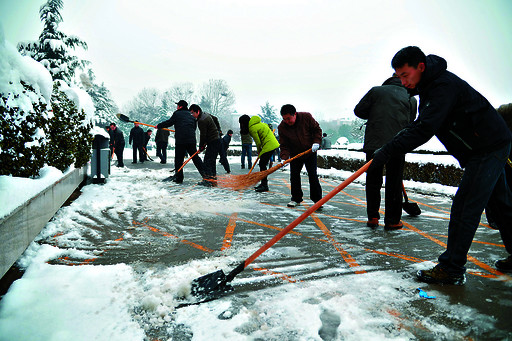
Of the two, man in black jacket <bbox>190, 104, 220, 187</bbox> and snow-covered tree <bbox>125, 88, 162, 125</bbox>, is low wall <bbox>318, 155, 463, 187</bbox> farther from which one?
snow-covered tree <bbox>125, 88, 162, 125</bbox>

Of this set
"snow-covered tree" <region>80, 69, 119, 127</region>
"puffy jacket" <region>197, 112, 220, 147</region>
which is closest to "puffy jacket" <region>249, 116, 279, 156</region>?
"puffy jacket" <region>197, 112, 220, 147</region>

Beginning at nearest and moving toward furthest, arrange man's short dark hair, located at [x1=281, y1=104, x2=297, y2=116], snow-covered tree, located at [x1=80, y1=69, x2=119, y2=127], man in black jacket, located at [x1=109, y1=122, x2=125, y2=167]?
man's short dark hair, located at [x1=281, y1=104, x2=297, y2=116] < man in black jacket, located at [x1=109, y1=122, x2=125, y2=167] < snow-covered tree, located at [x1=80, y1=69, x2=119, y2=127]

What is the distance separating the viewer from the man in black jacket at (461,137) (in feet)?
7.93

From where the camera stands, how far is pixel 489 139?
2422 mm

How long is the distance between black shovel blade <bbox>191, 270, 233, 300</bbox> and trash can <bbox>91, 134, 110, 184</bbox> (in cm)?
605

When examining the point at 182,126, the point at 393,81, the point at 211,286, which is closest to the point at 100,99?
the point at 182,126

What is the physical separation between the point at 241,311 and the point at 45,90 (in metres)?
4.02

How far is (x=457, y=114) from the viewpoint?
2449mm

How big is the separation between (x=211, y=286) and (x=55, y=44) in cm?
2589

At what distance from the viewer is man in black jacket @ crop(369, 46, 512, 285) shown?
2416 millimetres

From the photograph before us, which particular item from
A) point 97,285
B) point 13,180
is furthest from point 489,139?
point 13,180

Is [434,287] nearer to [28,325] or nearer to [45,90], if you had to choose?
[28,325]

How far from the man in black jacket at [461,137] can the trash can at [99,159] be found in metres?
6.80

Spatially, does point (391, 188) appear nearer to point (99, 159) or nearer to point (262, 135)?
point (262, 135)
